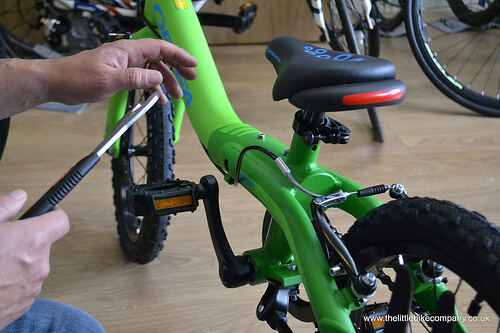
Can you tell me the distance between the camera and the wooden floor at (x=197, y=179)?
0.99 m

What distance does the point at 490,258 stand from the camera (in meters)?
0.40

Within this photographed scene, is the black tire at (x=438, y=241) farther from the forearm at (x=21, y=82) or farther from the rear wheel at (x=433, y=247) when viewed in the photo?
the forearm at (x=21, y=82)

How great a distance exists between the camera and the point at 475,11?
174 centimetres

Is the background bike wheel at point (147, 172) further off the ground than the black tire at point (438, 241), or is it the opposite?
the black tire at point (438, 241)

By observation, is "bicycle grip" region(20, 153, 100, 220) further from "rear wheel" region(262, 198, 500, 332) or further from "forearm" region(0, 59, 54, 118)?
"rear wheel" region(262, 198, 500, 332)

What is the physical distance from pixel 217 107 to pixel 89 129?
87 centimetres

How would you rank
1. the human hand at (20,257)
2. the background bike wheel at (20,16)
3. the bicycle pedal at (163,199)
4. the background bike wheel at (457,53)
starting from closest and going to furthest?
the human hand at (20,257)
the bicycle pedal at (163,199)
the background bike wheel at (457,53)
the background bike wheel at (20,16)

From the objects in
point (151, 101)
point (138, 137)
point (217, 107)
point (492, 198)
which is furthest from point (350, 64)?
point (138, 137)

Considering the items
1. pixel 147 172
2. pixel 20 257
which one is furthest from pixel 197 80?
pixel 20 257

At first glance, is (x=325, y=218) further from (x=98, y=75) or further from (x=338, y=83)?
(x=98, y=75)

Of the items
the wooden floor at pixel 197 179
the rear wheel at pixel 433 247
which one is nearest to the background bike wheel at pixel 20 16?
the wooden floor at pixel 197 179

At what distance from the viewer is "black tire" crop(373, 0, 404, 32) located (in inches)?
82.8

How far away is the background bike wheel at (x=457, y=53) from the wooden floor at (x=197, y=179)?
0.27 feet

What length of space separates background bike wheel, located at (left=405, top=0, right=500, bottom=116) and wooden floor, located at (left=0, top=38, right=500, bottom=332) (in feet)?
0.27
